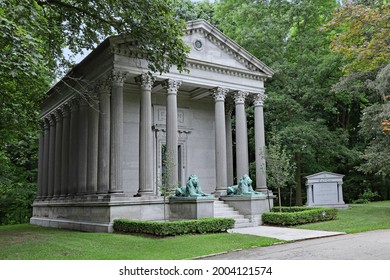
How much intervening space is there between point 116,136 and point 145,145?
146 cm

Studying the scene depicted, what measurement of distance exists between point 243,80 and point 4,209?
23.5m

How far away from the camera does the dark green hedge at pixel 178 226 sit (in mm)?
14661

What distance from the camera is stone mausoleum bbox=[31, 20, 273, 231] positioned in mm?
18906

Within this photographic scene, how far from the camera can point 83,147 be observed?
23062 mm

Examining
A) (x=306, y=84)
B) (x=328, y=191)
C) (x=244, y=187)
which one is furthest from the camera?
(x=306, y=84)

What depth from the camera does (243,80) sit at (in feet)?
78.5

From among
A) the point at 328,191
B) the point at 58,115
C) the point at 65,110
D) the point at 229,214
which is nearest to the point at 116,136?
the point at 229,214

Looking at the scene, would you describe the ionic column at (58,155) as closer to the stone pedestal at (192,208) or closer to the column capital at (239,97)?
the stone pedestal at (192,208)

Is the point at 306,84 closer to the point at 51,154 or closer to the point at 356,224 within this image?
the point at 356,224

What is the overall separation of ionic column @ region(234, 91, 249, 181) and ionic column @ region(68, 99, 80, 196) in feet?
31.3

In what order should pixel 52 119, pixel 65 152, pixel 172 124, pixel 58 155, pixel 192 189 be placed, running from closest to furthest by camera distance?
pixel 192 189 → pixel 172 124 → pixel 65 152 → pixel 58 155 → pixel 52 119

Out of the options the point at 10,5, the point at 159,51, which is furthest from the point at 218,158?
the point at 10,5

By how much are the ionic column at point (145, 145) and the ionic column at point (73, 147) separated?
5.59 m

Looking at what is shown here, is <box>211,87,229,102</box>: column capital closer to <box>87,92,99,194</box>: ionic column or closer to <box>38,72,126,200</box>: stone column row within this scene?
<box>38,72,126,200</box>: stone column row
